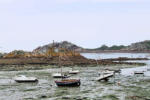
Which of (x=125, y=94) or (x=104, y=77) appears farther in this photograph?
(x=104, y=77)

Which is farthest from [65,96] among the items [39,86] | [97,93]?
[39,86]

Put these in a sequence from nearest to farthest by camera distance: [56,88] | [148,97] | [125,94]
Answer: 1. [148,97]
2. [125,94]
3. [56,88]

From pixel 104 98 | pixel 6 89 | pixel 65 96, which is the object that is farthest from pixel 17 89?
pixel 104 98

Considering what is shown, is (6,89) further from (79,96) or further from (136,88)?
(136,88)

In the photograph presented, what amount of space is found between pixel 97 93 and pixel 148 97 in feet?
27.8

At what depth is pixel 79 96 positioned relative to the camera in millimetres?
45562

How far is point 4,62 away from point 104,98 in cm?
8382

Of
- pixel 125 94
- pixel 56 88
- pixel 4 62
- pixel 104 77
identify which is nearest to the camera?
pixel 125 94

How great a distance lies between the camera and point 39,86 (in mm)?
57219

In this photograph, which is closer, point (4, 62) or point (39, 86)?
point (39, 86)

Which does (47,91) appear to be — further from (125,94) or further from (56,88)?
(125,94)

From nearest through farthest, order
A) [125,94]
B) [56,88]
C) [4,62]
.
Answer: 1. [125,94]
2. [56,88]
3. [4,62]

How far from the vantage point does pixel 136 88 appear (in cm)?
5244

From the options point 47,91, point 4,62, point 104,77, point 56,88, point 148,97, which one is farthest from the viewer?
point 4,62
